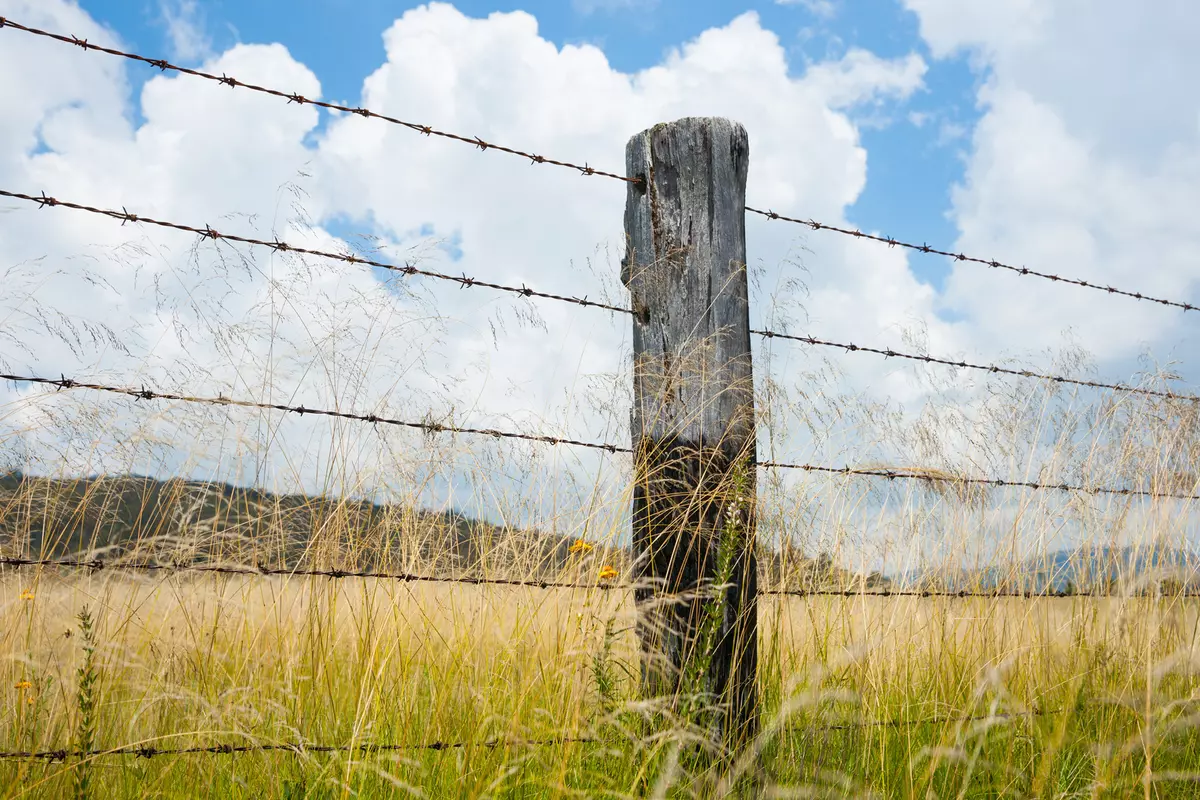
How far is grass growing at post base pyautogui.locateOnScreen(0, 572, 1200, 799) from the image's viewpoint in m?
1.94

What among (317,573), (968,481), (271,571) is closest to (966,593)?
(968,481)

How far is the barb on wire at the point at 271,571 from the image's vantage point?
2102mm

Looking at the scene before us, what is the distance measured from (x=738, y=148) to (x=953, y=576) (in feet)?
5.35

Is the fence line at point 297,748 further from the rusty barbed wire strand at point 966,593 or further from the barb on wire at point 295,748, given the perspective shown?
the rusty barbed wire strand at point 966,593

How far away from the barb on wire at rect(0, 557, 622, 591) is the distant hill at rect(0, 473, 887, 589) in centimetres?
4

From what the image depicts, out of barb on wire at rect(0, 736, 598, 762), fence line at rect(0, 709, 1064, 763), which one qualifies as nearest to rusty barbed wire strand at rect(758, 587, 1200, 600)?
fence line at rect(0, 709, 1064, 763)

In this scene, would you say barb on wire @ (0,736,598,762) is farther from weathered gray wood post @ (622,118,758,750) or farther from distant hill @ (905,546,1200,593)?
distant hill @ (905,546,1200,593)

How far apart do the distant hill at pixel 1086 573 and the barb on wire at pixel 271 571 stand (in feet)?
4.65

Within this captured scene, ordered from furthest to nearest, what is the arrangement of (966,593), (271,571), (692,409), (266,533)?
1. (966,593)
2. (266,533)
3. (692,409)
4. (271,571)

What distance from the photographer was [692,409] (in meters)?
2.38

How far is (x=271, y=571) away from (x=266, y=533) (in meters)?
0.34

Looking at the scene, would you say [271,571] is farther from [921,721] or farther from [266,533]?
[921,721]

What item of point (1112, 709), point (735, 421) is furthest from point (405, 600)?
point (1112, 709)

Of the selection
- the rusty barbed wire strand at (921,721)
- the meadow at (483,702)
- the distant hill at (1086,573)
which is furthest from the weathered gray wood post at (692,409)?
the distant hill at (1086,573)
